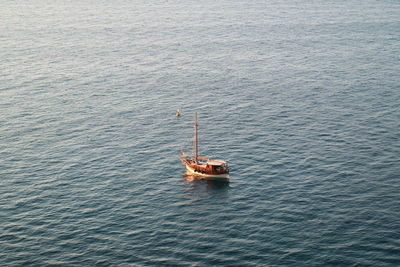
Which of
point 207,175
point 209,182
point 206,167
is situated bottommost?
point 209,182

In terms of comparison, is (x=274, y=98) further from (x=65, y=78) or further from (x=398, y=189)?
(x=65, y=78)

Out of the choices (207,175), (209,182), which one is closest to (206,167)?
(207,175)

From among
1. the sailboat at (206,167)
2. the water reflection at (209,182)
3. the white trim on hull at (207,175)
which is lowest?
the water reflection at (209,182)

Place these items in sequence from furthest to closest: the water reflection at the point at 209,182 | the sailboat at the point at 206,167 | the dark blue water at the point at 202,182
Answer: the sailboat at the point at 206,167 → the water reflection at the point at 209,182 → the dark blue water at the point at 202,182

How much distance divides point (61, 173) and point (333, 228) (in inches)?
2651

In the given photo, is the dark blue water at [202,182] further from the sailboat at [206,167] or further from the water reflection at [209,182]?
the sailboat at [206,167]

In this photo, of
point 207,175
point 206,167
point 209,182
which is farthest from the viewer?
point 207,175

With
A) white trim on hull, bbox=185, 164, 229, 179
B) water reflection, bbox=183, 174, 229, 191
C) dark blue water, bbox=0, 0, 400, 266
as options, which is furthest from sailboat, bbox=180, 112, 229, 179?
dark blue water, bbox=0, 0, 400, 266

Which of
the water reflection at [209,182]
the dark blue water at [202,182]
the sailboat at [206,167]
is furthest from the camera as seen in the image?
the sailboat at [206,167]

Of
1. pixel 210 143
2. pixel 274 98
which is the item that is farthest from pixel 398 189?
pixel 274 98

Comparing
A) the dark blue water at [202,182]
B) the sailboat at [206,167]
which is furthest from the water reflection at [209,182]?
the sailboat at [206,167]

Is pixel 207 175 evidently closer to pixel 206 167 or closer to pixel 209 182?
pixel 209 182

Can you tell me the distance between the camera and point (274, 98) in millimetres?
177625

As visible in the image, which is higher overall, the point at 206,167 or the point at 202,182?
the point at 206,167
